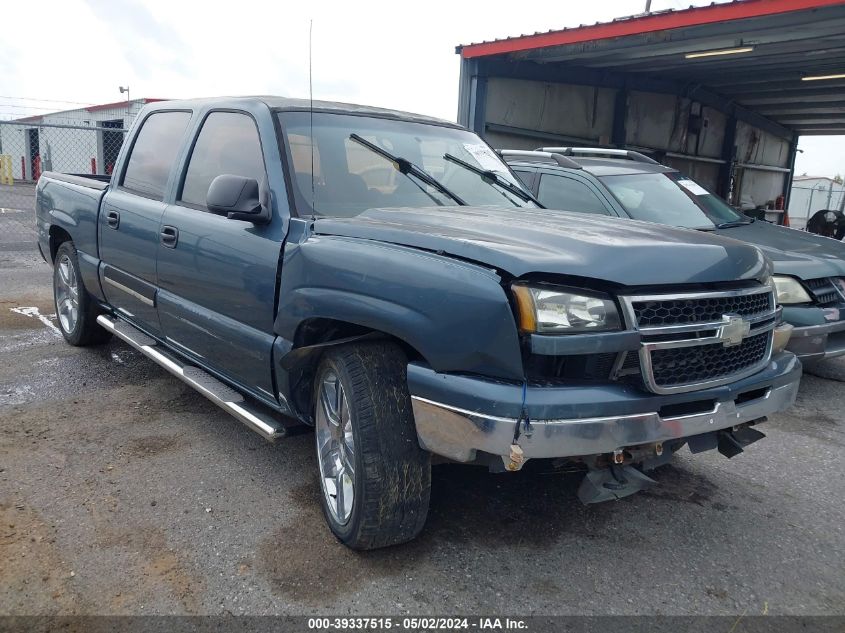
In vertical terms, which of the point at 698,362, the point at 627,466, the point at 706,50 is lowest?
the point at 627,466

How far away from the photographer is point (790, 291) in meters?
4.99

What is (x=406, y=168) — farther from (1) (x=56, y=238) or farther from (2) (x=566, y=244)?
(1) (x=56, y=238)

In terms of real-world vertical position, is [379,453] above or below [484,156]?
below

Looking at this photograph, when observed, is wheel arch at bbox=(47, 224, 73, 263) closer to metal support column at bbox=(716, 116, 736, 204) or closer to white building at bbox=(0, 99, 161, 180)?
metal support column at bbox=(716, 116, 736, 204)

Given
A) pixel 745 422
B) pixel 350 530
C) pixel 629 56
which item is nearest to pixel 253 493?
pixel 350 530

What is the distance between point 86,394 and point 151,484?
5.05ft

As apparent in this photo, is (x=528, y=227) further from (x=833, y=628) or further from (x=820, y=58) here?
(x=820, y=58)

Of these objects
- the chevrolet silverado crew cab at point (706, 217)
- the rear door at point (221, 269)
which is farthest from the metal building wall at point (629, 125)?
the rear door at point (221, 269)

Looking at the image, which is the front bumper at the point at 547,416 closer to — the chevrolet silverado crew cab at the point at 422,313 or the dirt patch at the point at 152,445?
the chevrolet silverado crew cab at the point at 422,313

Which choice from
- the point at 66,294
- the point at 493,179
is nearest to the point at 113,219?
the point at 66,294

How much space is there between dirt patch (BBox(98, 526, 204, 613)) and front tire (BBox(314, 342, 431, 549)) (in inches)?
23.5

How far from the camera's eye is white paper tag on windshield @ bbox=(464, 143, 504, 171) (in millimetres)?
4043

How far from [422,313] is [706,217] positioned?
4.59 metres

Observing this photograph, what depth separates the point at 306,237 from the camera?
293 cm
